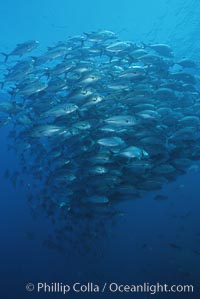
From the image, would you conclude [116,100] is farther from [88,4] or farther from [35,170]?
[88,4]

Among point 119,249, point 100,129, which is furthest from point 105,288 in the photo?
point 100,129

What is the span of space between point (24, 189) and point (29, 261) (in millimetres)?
3735

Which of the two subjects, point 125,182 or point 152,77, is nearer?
point 125,182

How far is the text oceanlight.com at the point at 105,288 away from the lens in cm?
908

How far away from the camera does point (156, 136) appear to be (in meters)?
8.86

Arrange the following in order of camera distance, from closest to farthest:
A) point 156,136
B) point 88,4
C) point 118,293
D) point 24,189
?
point 156,136, point 118,293, point 24,189, point 88,4

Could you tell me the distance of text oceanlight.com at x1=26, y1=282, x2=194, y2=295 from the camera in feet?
29.8

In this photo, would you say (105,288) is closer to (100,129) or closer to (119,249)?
(119,249)

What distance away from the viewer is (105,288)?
9.73 metres

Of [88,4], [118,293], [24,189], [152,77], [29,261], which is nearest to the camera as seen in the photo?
[118,293]

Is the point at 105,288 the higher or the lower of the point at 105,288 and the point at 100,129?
the lower

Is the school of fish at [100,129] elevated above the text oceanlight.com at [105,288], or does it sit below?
above

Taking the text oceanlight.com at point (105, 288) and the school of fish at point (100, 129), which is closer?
the school of fish at point (100, 129)

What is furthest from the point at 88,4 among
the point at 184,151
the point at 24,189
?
the point at 184,151
